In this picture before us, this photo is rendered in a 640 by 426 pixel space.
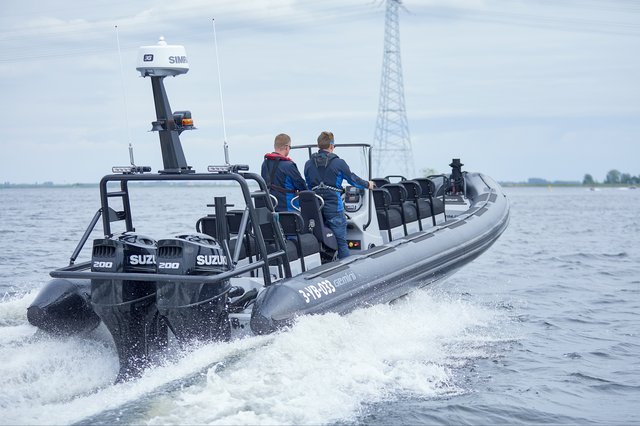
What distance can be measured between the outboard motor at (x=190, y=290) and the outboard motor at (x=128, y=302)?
0.69 feet

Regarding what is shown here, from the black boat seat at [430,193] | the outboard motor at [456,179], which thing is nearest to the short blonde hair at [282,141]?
the black boat seat at [430,193]

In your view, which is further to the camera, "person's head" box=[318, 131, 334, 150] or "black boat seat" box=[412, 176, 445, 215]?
"black boat seat" box=[412, 176, 445, 215]

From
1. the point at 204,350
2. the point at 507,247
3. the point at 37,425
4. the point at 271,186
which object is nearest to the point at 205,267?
the point at 204,350

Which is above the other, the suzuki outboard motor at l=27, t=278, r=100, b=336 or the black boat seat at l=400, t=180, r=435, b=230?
the black boat seat at l=400, t=180, r=435, b=230

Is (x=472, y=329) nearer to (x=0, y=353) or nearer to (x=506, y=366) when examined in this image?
(x=506, y=366)

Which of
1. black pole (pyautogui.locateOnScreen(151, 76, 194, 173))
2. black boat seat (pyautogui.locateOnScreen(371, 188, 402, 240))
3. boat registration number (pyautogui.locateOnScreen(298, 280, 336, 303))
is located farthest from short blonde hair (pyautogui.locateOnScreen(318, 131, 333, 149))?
black pole (pyautogui.locateOnScreen(151, 76, 194, 173))

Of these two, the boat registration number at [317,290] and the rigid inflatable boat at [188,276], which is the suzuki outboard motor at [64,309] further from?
the boat registration number at [317,290]

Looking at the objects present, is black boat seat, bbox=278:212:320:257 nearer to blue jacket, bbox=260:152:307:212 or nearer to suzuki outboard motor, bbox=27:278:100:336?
blue jacket, bbox=260:152:307:212

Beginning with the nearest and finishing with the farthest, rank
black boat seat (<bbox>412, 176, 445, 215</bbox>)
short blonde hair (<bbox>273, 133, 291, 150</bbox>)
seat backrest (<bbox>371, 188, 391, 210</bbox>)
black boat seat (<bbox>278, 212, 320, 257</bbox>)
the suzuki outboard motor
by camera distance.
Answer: the suzuki outboard motor → black boat seat (<bbox>278, 212, 320, 257</bbox>) → short blonde hair (<bbox>273, 133, 291, 150</bbox>) → seat backrest (<bbox>371, 188, 391, 210</bbox>) → black boat seat (<bbox>412, 176, 445, 215</bbox>)

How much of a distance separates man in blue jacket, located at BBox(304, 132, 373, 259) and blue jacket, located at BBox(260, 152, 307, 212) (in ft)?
1.04

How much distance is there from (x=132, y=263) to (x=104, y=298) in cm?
29

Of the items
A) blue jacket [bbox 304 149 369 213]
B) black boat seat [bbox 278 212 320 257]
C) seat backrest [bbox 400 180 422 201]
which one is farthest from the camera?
seat backrest [bbox 400 180 422 201]

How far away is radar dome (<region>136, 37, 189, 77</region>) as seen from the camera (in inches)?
213

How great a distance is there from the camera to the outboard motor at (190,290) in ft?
16.8
